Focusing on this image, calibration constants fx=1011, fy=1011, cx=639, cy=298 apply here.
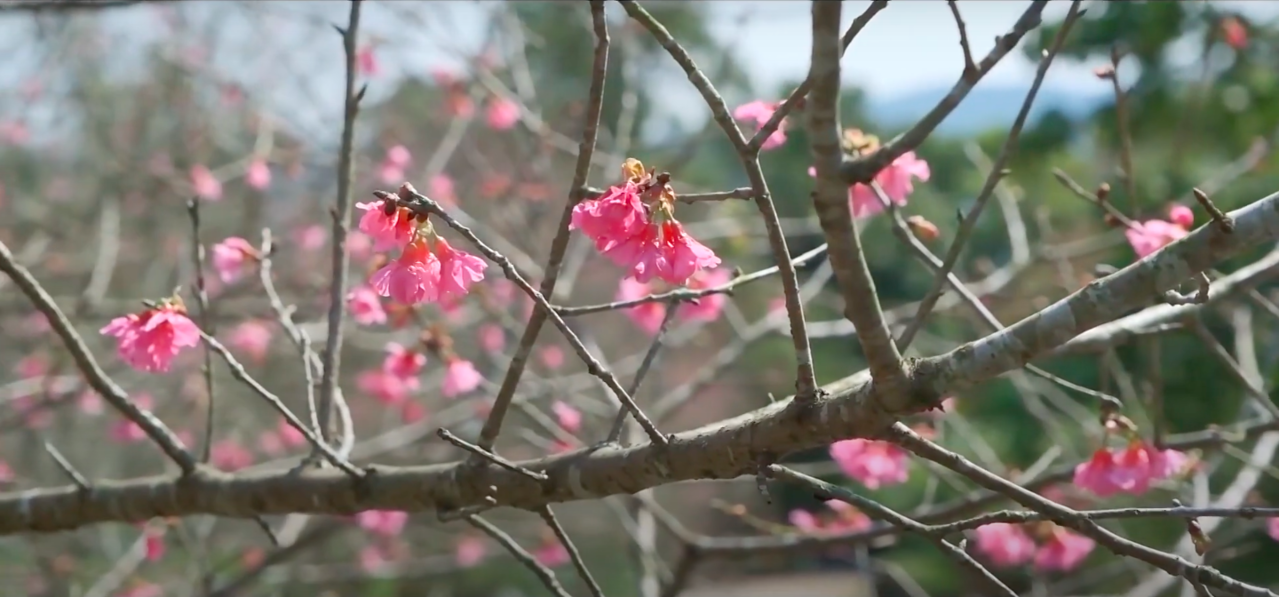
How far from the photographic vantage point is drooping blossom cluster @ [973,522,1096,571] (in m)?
1.63

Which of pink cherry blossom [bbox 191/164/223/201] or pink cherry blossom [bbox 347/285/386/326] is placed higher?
pink cherry blossom [bbox 191/164/223/201]

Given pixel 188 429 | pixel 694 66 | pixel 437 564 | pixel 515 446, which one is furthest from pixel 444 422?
pixel 694 66

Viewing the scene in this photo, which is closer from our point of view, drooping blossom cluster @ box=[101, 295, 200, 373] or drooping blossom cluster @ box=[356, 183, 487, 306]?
drooping blossom cluster @ box=[356, 183, 487, 306]

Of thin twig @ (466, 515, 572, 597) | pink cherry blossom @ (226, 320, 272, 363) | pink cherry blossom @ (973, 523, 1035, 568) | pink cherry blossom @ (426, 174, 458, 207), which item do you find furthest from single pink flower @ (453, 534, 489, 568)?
thin twig @ (466, 515, 572, 597)

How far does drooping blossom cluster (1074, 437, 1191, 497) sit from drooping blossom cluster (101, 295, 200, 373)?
1027 millimetres

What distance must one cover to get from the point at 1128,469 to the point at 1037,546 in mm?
663

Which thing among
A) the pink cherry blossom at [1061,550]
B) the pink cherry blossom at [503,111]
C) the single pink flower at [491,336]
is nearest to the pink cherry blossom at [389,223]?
the pink cherry blossom at [1061,550]

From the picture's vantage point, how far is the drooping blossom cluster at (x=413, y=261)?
2.59 feet

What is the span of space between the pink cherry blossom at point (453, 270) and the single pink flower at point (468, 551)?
6.53 feet

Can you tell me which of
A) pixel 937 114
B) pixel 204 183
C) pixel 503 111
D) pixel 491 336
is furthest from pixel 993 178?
pixel 204 183

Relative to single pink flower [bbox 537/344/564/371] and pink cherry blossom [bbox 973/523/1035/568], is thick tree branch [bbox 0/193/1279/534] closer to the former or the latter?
pink cherry blossom [bbox 973/523/1035/568]

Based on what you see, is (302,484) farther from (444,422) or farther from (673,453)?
(444,422)

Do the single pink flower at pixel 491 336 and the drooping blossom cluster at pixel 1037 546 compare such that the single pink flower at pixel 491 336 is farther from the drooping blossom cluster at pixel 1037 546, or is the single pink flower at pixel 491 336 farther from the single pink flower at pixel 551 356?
the drooping blossom cluster at pixel 1037 546

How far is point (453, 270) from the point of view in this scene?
2.67 feet
